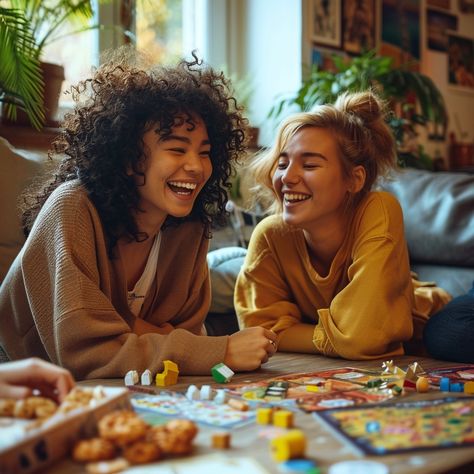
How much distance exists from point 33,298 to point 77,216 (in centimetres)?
18

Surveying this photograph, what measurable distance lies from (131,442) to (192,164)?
827 mm

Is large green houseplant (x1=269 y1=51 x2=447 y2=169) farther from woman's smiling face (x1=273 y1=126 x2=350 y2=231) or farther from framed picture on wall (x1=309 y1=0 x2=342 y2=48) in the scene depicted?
woman's smiling face (x1=273 y1=126 x2=350 y2=231)

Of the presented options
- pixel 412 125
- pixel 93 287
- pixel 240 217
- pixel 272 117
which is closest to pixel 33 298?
pixel 93 287

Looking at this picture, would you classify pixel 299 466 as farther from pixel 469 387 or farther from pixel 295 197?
pixel 295 197

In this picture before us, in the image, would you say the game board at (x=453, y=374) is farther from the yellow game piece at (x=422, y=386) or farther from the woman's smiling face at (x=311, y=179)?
the woman's smiling face at (x=311, y=179)

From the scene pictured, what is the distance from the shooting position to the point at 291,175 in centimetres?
188

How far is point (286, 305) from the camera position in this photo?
6.34 feet

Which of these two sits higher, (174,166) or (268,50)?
(268,50)

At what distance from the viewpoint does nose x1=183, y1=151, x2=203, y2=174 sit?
160 centimetres

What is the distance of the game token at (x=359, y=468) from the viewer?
0.83 meters

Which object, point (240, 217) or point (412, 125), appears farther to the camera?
point (412, 125)

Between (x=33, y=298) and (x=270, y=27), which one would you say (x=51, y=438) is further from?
(x=270, y=27)

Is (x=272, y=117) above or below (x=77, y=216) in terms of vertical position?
above

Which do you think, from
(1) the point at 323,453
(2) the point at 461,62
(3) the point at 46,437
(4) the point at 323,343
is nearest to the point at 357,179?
(4) the point at 323,343
